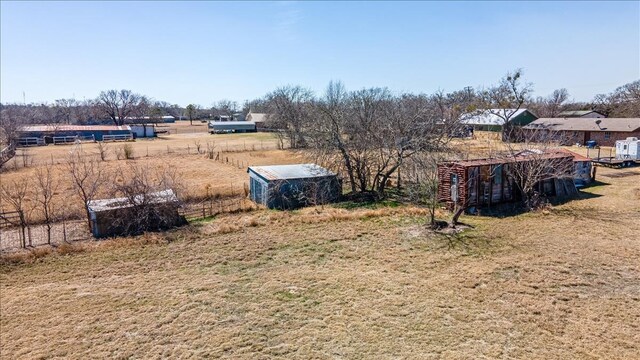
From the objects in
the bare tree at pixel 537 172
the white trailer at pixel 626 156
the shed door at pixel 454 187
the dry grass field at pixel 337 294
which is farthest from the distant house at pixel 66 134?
the white trailer at pixel 626 156

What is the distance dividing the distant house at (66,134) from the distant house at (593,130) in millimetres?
57202

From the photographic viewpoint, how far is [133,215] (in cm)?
1545

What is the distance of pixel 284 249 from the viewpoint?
13406mm

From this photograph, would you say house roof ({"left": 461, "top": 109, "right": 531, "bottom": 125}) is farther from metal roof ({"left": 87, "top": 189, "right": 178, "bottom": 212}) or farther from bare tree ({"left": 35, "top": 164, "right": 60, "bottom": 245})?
bare tree ({"left": 35, "top": 164, "right": 60, "bottom": 245})

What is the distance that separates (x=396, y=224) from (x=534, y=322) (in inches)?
305

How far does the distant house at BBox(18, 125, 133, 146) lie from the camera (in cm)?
5521

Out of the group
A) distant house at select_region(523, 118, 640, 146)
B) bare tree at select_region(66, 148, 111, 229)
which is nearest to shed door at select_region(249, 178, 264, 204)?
bare tree at select_region(66, 148, 111, 229)

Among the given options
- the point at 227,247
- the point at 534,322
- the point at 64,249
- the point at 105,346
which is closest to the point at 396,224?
the point at 227,247

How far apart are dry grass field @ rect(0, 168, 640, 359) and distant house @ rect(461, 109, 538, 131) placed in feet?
107

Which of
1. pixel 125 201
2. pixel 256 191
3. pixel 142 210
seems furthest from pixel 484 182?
pixel 125 201

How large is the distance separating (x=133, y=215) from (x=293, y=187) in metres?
7.18

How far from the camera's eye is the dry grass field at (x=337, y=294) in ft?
25.7

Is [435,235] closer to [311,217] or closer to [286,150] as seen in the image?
[311,217]

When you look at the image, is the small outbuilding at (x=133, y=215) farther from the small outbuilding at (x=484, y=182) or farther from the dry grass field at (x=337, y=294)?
the small outbuilding at (x=484, y=182)
